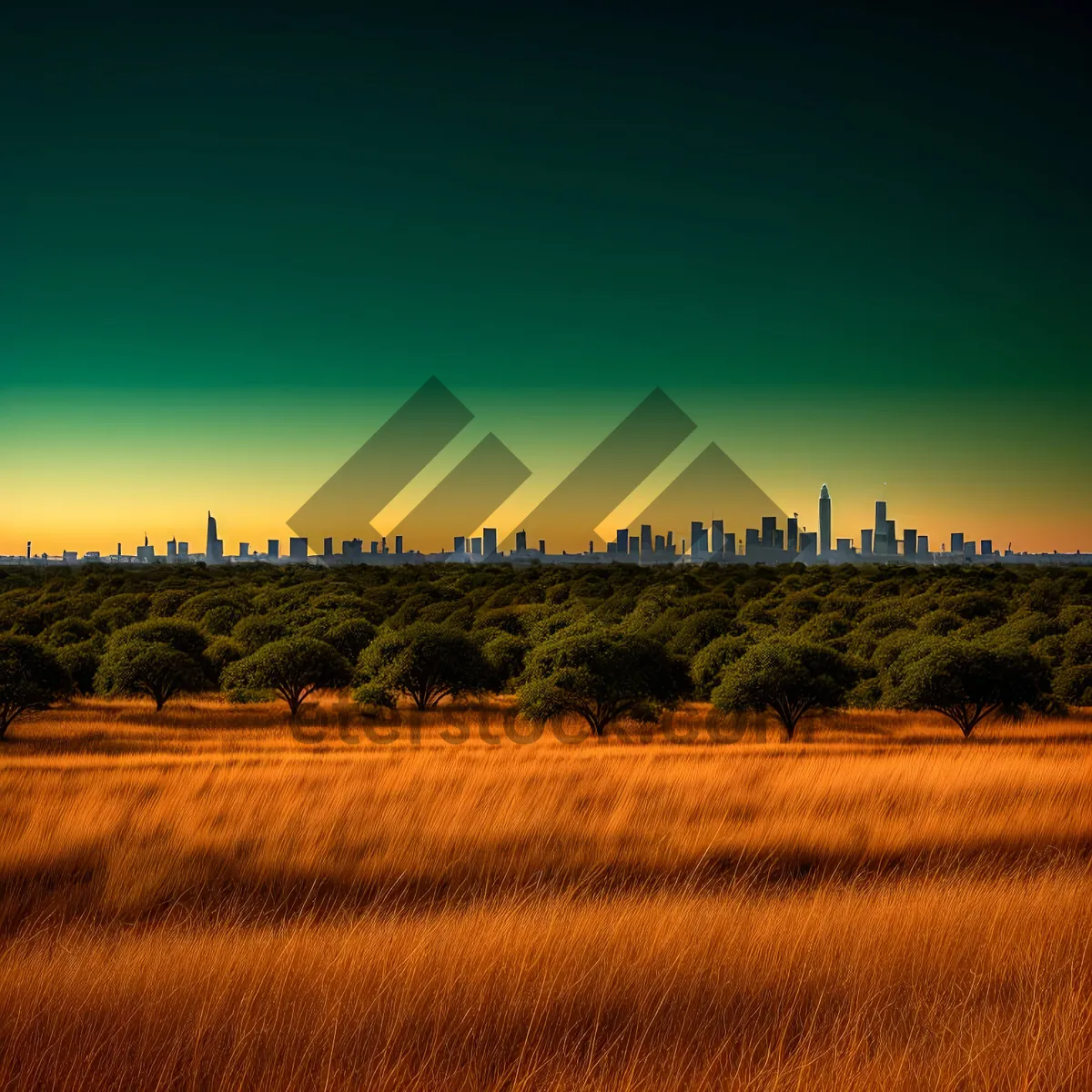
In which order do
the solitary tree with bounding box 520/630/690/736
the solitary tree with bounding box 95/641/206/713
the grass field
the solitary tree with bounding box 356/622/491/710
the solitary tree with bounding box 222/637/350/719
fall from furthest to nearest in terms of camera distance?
1. the solitary tree with bounding box 95/641/206/713
2. the solitary tree with bounding box 356/622/491/710
3. the solitary tree with bounding box 222/637/350/719
4. the solitary tree with bounding box 520/630/690/736
5. the grass field

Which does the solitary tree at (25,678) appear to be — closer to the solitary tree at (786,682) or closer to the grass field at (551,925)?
the grass field at (551,925)

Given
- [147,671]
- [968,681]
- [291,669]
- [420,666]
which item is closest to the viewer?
[968,681]

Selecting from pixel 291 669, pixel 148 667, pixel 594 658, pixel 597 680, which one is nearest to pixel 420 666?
pixel 291 669

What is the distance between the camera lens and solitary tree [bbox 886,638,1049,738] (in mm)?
28734

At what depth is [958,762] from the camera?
57.0 feet

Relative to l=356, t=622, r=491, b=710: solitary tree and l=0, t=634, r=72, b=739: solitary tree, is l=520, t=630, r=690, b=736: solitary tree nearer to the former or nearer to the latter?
l=356, t=622, r=491, b=710: solitary tree

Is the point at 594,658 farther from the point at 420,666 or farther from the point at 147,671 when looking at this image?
the point at 147,671

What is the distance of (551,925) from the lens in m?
6.58

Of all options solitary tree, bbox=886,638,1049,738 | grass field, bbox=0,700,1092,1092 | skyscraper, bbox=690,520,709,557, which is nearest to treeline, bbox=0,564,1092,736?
solitary tree, bbox=886,638,1049,738

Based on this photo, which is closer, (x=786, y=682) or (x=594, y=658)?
(x=786, y=682)

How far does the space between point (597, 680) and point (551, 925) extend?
2280cm

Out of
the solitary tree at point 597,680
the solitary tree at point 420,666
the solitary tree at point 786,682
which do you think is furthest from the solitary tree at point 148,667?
the solitary tree at point 786,682

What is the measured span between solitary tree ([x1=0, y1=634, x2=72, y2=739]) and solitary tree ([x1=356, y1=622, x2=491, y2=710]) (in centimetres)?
969

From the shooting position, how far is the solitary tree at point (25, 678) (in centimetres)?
2878
